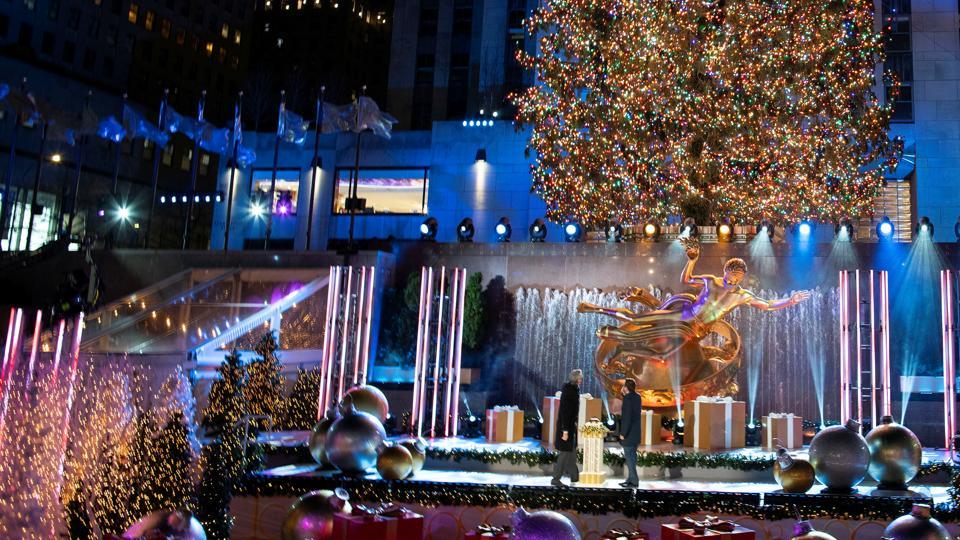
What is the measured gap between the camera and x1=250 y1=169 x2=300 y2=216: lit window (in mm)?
35125

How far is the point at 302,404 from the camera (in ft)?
57.7

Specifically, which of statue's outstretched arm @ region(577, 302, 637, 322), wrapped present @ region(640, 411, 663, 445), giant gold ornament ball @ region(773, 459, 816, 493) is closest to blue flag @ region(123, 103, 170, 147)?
statue's outstretched arm @ region(577, 302, 637, 322)

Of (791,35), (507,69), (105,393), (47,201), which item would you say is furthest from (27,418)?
(47,201)

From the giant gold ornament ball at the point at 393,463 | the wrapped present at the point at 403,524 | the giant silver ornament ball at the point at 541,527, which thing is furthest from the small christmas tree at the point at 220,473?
the giant silver ornament ball at the point at 541,527

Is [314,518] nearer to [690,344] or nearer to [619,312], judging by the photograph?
[619,312]

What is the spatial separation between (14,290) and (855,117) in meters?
26.3

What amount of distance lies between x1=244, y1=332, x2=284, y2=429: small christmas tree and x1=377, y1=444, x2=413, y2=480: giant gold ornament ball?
17.9 feet

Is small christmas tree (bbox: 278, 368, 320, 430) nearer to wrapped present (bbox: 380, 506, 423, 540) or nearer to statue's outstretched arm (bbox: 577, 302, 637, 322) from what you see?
statue's outstretched arm (bbox: 577, 302, 637, 322)

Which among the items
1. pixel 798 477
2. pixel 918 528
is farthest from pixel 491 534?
pixel 798 477

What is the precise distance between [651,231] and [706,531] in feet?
47.7

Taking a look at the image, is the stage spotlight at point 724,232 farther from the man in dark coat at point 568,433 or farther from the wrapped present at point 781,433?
the man in dark coat at point 568,433

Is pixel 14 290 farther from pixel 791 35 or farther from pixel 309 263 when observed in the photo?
pixel 791 35

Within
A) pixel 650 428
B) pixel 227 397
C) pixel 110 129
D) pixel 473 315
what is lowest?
pixel 650 428

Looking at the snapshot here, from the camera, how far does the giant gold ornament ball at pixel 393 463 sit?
10.7m
